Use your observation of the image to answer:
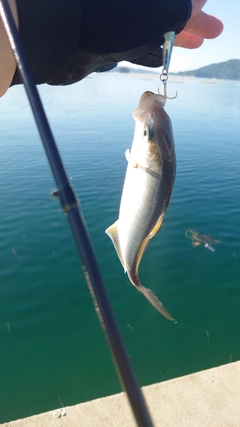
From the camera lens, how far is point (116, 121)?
96.7 ft

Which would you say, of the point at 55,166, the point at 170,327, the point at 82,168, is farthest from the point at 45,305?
the point at 82,168

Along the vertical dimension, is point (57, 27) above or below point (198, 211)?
above

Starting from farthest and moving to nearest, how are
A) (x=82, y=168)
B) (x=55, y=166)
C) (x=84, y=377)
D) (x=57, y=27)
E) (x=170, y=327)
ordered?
1. (x=82, y=168)
2. (x=170, y=327)
3. (x=84, y=377)
4. (x=57, y=27)
5. (x=55, y=166)

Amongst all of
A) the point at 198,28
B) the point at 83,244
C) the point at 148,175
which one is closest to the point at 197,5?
the point at 198,28

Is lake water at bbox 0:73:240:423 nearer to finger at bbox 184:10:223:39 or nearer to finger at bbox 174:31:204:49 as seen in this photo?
finger at bbox 174:31:204:49

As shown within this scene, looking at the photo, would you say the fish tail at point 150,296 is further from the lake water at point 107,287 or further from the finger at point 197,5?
the lake water at point 107,287

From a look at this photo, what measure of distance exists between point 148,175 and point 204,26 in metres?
1.10

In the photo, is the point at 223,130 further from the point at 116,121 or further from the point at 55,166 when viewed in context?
the point at 55,166

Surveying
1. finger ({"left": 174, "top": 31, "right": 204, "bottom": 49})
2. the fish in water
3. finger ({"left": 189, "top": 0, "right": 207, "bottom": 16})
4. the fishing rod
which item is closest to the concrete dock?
the fish in water

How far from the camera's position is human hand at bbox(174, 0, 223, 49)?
206 centimetres

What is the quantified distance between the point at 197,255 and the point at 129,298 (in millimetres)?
3010

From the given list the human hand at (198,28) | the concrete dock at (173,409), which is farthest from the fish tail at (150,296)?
the concrete dock at (173,409)

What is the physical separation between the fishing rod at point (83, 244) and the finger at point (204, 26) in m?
1.16

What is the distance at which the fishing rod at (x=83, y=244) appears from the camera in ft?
3.43
